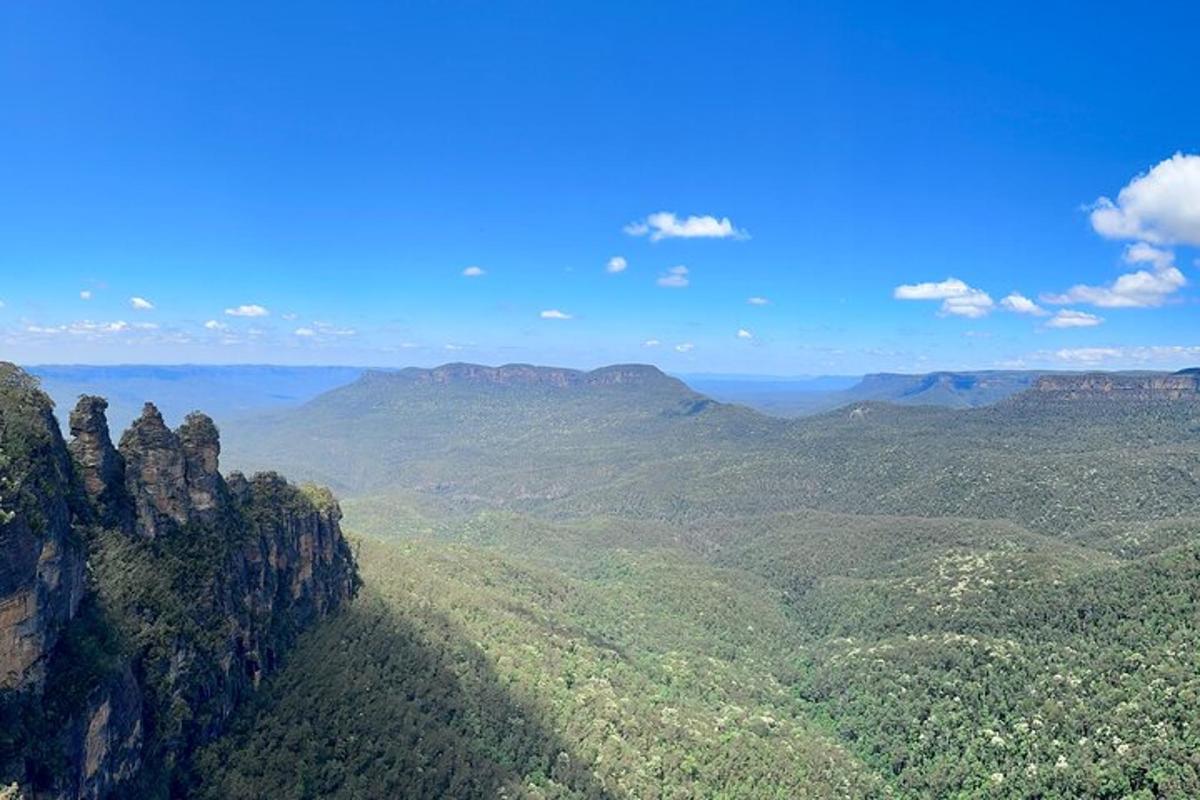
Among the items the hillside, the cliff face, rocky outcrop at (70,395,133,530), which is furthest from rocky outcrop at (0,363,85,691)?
the hillside

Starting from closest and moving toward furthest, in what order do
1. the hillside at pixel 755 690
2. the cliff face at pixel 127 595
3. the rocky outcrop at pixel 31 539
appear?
the rocky outcrop at pixel 31 539, the cliff face at pixel 127 595, the hillside at pixel 755 690

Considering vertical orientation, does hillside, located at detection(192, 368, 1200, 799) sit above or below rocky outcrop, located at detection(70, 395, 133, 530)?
below

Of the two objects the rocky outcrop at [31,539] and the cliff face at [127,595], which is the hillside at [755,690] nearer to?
the cliff face at [127,595]

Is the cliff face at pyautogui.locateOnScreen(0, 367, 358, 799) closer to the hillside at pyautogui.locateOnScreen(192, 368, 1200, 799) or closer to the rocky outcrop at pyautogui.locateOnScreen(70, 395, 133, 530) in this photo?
the rocky outcrop at pyautogui.locateOnScreen(70, 395, 133, 530)

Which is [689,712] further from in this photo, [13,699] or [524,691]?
[13,699]

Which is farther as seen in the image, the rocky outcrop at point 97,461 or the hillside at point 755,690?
the hillside at point 755,690

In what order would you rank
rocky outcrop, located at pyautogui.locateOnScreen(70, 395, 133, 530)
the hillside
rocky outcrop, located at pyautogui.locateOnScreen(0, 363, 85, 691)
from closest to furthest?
rocky outcrop, located at pyautogui.locateOnScreen(0, 363, 85, 691) < rocky outcrop, located at pyautogui.locateOnScreen(70, 395, 133, 530) < the hillside

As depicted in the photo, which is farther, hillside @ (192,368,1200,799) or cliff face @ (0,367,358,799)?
hillside @ (192,368,1200,799)

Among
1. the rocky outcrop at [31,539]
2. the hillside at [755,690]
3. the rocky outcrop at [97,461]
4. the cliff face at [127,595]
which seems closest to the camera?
the rocky outcrop at [31,539]

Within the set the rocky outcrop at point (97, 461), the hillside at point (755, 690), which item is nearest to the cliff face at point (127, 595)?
the rocky outcrop at point (97, 461)

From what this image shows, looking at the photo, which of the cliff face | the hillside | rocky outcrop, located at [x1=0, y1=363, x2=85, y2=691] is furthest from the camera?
the hillside
